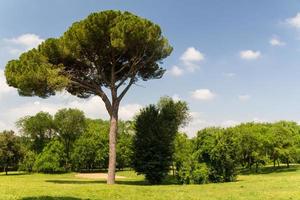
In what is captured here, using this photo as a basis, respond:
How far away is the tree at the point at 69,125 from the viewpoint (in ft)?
281

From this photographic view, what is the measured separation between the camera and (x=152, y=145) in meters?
37.2

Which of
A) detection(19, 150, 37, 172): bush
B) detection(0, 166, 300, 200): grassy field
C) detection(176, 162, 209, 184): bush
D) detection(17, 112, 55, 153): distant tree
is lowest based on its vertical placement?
detection(0, 166, 300, 200): grassy field

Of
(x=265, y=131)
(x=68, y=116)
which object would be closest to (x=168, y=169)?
(x=265, y=131)

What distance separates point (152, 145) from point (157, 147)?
0.49m

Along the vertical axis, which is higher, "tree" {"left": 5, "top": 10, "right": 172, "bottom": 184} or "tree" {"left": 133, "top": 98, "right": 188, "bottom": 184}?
"tree" {"left": 5, "top": 10, "right": 172, "bottom": 184}

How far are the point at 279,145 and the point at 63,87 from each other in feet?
116

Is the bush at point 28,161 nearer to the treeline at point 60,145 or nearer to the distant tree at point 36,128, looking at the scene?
the treeline at point 60,145

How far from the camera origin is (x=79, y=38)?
34.3m

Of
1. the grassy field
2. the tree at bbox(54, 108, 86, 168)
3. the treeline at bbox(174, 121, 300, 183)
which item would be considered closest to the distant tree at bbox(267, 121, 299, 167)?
the treeline at bbox(174, 121, 300, 183)

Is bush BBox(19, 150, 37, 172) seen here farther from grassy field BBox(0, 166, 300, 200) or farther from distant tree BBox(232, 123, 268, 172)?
grassy field BBox(0, 166, 300, 200)

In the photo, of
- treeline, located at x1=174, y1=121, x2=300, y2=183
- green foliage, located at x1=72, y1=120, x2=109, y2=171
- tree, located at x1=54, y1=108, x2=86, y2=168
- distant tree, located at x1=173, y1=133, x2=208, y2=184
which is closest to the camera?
distant tree, located at x1=173, y1=133, x2=208, y2=184

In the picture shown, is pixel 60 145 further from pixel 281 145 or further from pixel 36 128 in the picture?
pixel 281 145

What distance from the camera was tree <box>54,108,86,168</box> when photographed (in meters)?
85.6

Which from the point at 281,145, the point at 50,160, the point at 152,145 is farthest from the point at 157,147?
the point at 50,160
